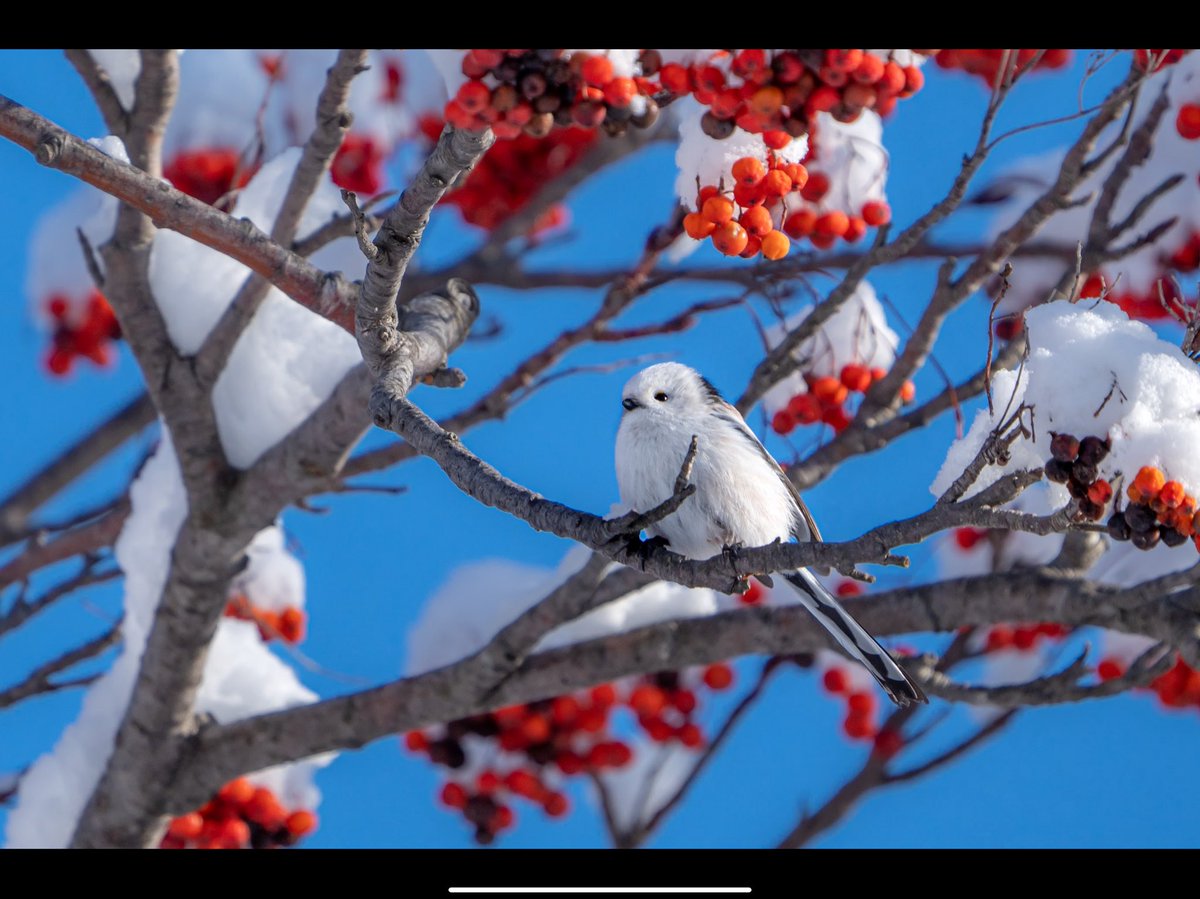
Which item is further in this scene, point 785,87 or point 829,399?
point 829,399

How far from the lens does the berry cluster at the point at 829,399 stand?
3.13 m

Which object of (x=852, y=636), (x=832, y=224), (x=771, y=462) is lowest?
(x=852, y=636)

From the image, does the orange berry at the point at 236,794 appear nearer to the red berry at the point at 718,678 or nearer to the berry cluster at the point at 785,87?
the red berry at the point at 718,678

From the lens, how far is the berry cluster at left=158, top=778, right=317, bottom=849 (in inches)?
136

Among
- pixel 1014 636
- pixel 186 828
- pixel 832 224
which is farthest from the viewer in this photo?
pixel 1014 636

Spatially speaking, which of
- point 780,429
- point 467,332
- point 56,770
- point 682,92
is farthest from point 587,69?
point 56,770

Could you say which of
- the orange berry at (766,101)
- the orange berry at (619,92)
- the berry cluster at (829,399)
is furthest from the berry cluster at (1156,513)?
the berry cluster at (829,399)

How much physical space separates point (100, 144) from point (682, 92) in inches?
46.7

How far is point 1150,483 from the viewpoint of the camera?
5.29 feet

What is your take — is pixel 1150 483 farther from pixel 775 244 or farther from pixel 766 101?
pixel 766 101

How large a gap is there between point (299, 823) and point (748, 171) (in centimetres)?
225

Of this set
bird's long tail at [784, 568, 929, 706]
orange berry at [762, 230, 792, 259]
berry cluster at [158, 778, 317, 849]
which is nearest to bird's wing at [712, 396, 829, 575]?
bird's long tail at [784, 568, 929, 706]

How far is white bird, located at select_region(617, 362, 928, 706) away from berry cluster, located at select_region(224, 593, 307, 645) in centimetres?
156

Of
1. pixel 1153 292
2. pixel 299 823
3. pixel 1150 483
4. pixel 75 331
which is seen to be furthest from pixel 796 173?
pixel 75 331
